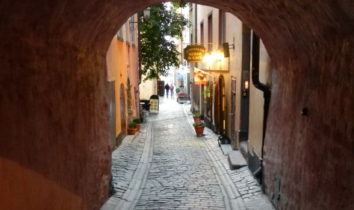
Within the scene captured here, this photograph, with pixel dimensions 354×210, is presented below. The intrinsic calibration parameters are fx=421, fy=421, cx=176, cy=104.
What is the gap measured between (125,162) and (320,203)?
305 inches

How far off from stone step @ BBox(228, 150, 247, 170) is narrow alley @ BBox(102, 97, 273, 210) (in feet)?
0.69

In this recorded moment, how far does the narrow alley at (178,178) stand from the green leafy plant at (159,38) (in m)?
10.3

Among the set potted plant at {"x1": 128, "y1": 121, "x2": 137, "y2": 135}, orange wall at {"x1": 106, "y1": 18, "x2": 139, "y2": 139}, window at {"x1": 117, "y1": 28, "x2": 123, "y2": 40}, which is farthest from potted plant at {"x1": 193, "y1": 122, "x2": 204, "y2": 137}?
window at {"x1": 117, "y1": 28, "x2": 123, "y2": 40}

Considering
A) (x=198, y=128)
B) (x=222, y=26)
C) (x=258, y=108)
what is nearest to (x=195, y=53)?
(x=222, y=26)

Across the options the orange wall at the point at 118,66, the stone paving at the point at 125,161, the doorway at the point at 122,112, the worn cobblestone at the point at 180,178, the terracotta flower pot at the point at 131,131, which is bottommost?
the worn cobblestone at the point at 180,178

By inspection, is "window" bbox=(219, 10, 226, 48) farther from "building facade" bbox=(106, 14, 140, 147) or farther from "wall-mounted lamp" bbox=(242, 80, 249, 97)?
"wall-mounted lamp" bbox=(242, 80, 249, 97)

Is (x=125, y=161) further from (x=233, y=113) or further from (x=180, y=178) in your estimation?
(x=233, y=113)

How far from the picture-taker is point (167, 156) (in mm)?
13727

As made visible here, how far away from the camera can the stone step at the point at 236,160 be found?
11223 mm

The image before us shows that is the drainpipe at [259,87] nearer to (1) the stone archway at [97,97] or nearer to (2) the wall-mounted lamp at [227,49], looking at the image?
(1) the stone archway at [97,97]

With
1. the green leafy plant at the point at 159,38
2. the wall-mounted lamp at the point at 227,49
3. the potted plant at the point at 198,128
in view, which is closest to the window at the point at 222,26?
the wall-mounted lamp at the point at 227,49

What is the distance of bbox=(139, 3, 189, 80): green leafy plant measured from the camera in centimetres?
2525

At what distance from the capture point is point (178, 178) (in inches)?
423

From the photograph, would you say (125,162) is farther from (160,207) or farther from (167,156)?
(160,207)
